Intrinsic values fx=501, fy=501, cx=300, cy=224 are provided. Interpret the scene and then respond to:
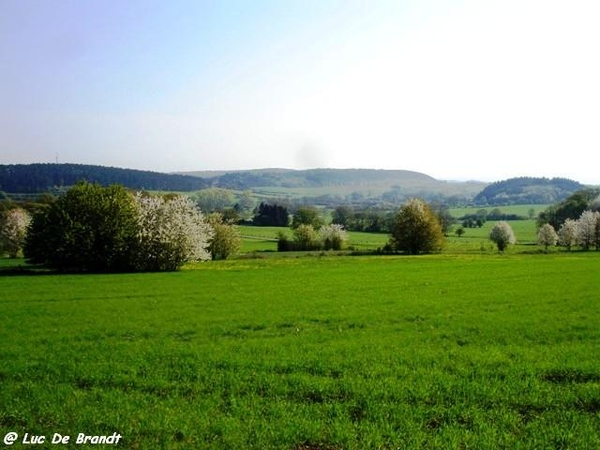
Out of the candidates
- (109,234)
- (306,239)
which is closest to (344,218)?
(306,239)

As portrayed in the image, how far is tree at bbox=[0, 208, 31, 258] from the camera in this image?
4195 inches

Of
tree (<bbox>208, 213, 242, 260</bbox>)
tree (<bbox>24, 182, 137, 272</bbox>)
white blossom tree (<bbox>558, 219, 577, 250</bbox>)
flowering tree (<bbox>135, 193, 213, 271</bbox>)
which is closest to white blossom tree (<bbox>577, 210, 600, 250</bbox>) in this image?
white blossom tree (<bbox>558, 219, 577, 250</bbox>)

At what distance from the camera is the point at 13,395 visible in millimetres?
13156

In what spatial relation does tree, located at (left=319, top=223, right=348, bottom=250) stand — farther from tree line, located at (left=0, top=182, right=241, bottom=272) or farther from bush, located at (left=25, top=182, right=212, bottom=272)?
bush, located at (left=25, top=182, right=212, bottom=272)

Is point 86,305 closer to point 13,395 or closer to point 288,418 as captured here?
point 13,395

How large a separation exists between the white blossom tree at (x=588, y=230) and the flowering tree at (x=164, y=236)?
302ft

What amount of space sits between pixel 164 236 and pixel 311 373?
5224cm

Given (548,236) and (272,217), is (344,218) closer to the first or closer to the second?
(272,217)

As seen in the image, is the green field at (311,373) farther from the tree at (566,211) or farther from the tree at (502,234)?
the tree at (566,211)

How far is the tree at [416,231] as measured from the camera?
342 feet

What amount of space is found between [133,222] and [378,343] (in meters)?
52.2

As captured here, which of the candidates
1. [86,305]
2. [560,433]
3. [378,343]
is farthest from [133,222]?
[560,433]

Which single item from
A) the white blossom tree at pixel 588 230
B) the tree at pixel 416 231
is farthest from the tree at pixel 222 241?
the white blossom tree at pixel 588 230

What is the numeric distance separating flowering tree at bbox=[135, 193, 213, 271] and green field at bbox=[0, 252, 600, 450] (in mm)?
33796
